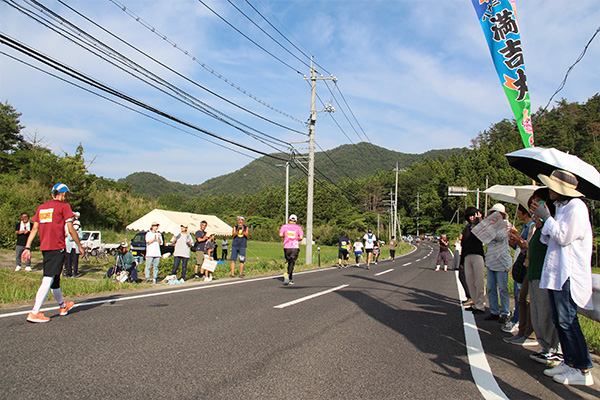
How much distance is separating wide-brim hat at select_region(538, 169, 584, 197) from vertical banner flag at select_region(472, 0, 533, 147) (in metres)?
3.80

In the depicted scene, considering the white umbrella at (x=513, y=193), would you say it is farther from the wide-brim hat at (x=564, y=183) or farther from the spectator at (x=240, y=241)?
the spectator at (x=240, y=241)

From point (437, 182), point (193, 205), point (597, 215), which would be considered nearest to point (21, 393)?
point (597, 215)

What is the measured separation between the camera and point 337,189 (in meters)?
106

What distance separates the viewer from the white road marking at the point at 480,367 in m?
3.27

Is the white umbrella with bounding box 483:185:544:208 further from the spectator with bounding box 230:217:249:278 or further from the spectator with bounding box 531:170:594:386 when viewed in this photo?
the spectator with bounding box 230:217:249:278

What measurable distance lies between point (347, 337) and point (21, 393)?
3.42 m

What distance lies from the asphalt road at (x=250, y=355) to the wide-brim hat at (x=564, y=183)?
1.84 m

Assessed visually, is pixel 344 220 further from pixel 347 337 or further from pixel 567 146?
pixel 347 337

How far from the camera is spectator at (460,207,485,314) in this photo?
6.92 m

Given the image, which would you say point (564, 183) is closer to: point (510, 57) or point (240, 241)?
point (510, 57)

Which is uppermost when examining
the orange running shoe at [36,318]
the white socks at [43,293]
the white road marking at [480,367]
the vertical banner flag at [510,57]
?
the vertical banner flag at [510,57]

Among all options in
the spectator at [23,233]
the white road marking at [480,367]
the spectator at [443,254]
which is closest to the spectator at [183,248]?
the spectator at [23,233]

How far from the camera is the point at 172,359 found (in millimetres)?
3684

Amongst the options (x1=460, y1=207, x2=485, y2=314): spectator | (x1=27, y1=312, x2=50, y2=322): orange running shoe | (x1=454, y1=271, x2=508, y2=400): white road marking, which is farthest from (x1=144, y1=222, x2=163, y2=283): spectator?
(x1=454, y1=271, x2=508, y2=400): white road marking
